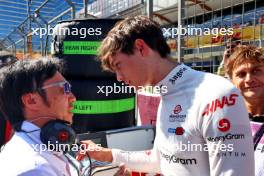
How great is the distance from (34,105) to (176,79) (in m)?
0.58

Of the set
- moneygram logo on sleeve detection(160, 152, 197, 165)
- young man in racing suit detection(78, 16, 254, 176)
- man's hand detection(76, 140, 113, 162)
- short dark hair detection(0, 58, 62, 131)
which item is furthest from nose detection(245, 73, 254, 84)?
short dark hair detection(0, 58, 62, 131)

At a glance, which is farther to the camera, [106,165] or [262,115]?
[106,165]

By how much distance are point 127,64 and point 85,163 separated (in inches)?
28.6

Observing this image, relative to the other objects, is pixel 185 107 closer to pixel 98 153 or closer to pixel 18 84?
pixel 18 84

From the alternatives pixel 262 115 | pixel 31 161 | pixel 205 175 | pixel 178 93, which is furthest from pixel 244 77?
→ pixel 31 161

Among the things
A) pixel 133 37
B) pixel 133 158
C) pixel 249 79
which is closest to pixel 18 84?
pixel 133 37

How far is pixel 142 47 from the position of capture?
1.40m

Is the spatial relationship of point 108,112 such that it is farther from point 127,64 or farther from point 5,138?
point 127,64

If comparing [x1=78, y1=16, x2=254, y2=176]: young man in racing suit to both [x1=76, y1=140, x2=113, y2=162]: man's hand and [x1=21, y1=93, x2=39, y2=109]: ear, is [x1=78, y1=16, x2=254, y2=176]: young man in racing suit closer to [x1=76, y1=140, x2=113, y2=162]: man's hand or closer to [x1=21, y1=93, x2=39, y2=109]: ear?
[x1=21, y1=93, x2=39, y2=109]: ear

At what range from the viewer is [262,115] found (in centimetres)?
175

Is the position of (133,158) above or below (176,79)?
below

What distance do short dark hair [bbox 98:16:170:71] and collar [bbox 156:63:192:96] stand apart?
0.10 m

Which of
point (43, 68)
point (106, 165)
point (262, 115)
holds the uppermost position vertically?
point (43, 68)

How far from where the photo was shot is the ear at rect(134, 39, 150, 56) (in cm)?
139
